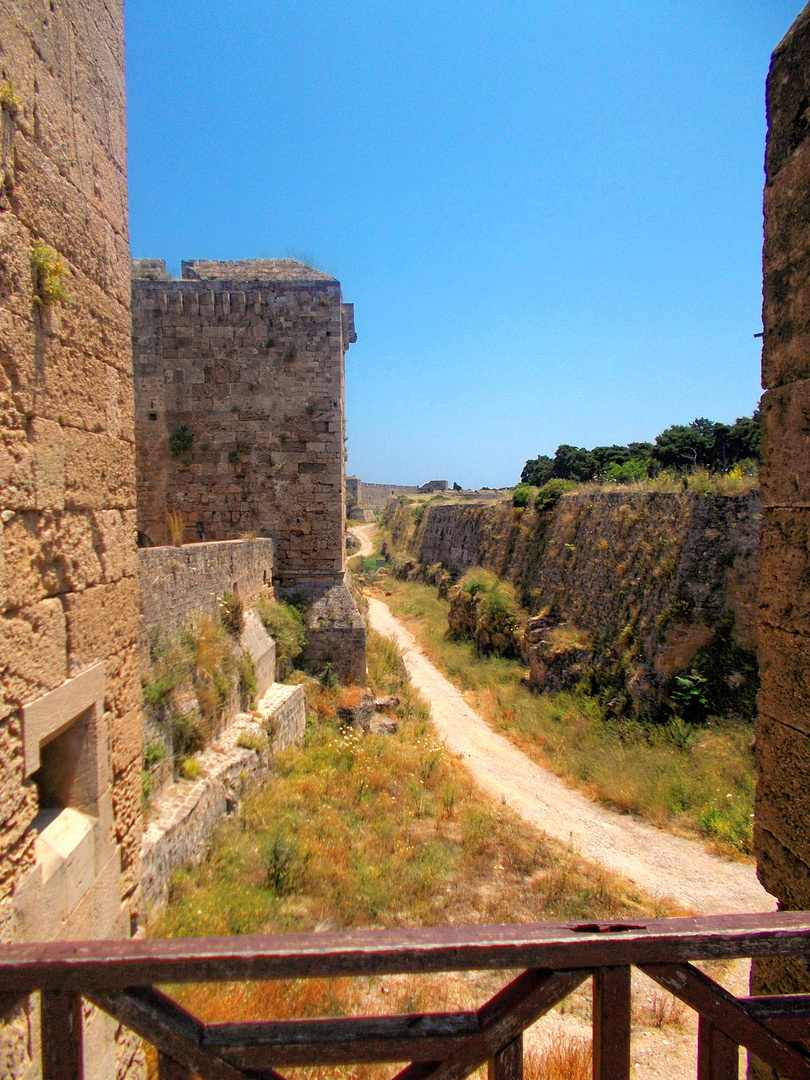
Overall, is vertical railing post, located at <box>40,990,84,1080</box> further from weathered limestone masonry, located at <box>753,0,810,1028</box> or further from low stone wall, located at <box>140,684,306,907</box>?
low stone wall, located at <box>140,684,306,907</box>

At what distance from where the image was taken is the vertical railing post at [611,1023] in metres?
1.52

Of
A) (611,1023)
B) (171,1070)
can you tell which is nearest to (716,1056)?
(611,1023)

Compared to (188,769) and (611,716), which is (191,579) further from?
(611,716)

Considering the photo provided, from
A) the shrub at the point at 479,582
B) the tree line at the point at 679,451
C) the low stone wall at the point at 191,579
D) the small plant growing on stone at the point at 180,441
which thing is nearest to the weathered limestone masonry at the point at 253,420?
the small plant growing on stone at the point at 180,441

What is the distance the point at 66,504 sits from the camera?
9.29 feet

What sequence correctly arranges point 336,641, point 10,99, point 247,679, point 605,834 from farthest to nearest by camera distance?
point 336,641
point 247,679
point 605,834
point 10,99

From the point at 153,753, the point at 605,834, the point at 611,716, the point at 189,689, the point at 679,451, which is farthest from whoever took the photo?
the point at 679,451

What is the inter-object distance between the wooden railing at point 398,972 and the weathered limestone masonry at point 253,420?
976cm

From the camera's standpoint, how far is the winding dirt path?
253 inches

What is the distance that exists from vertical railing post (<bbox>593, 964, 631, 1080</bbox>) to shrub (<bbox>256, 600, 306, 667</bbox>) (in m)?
8.91

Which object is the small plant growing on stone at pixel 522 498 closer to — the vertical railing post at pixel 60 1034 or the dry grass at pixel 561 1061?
the dry grass at pixel 561 1061

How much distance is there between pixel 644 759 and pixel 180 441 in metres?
10.0

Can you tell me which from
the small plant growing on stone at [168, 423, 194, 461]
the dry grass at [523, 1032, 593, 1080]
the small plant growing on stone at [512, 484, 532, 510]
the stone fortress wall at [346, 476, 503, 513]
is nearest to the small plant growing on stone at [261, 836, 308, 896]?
the dry grass at [523, 1032, 593, 1080]

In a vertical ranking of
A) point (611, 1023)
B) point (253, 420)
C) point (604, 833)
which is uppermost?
point (253, 420)
